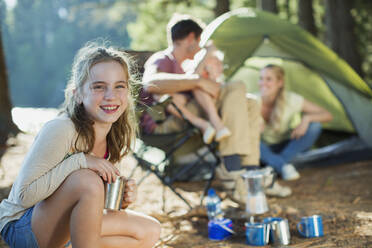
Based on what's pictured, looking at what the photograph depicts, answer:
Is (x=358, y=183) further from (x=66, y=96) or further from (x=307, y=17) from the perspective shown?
(x=307, y=17)

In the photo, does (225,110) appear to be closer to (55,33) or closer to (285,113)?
(285,113)

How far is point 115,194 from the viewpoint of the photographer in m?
1.91

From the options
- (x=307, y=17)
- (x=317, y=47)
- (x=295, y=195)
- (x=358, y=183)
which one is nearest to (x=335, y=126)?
(x=317, y=47)

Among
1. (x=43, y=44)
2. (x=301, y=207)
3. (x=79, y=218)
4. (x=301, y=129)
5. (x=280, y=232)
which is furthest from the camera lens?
(x=43, y=44)

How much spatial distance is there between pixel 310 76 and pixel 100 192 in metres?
3.70

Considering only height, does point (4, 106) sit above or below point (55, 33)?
below

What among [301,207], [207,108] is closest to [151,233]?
[207,108]

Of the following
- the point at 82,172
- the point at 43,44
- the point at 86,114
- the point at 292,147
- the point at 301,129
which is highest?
the point at 43,44

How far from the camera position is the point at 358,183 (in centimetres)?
380

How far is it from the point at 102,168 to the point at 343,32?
5.88 metres

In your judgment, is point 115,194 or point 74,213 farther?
point 115,194

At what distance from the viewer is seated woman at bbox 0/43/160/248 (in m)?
1.73

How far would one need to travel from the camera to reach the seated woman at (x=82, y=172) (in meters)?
1.73

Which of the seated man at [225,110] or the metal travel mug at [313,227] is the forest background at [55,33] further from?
the metal travel mug at [313,227]
